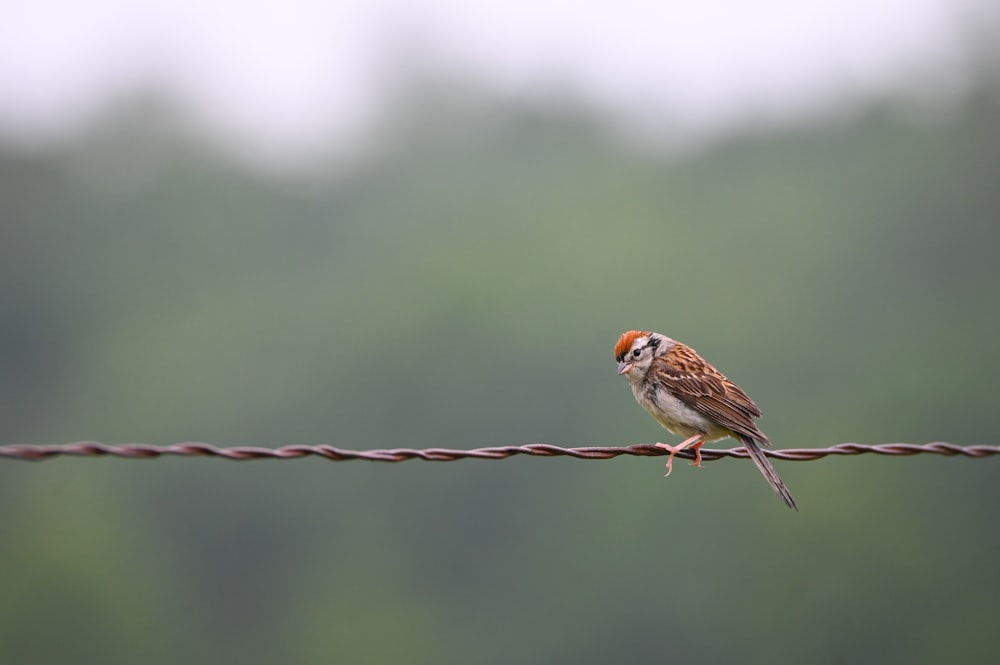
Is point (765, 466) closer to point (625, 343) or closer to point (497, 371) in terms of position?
point (625, 343)

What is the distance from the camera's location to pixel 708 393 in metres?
6.03

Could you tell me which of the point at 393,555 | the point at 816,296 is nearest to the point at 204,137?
the point at 393,555

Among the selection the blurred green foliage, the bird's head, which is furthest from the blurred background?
the bird's head

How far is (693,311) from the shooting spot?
57406 millimetres

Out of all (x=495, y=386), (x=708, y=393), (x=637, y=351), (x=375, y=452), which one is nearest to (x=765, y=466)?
(x=708, y=393)

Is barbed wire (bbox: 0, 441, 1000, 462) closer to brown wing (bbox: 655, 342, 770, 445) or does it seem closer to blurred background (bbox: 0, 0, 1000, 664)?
brown wing (bbox: 655, 342, 770, 445)

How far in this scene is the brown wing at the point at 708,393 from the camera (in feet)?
18.9

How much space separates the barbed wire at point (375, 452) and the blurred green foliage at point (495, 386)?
3299 centimetres

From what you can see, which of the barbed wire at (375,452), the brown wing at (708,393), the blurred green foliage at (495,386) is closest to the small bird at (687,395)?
the brown wing at (708,393)

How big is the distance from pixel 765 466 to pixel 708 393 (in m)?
0.66

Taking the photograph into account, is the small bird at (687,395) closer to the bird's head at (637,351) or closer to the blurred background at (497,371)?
the bird's head at (637,351)

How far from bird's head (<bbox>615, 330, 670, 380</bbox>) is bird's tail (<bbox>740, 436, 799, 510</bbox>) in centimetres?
95

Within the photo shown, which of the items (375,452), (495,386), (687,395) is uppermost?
(495,386)

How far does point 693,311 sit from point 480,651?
64.1ft
